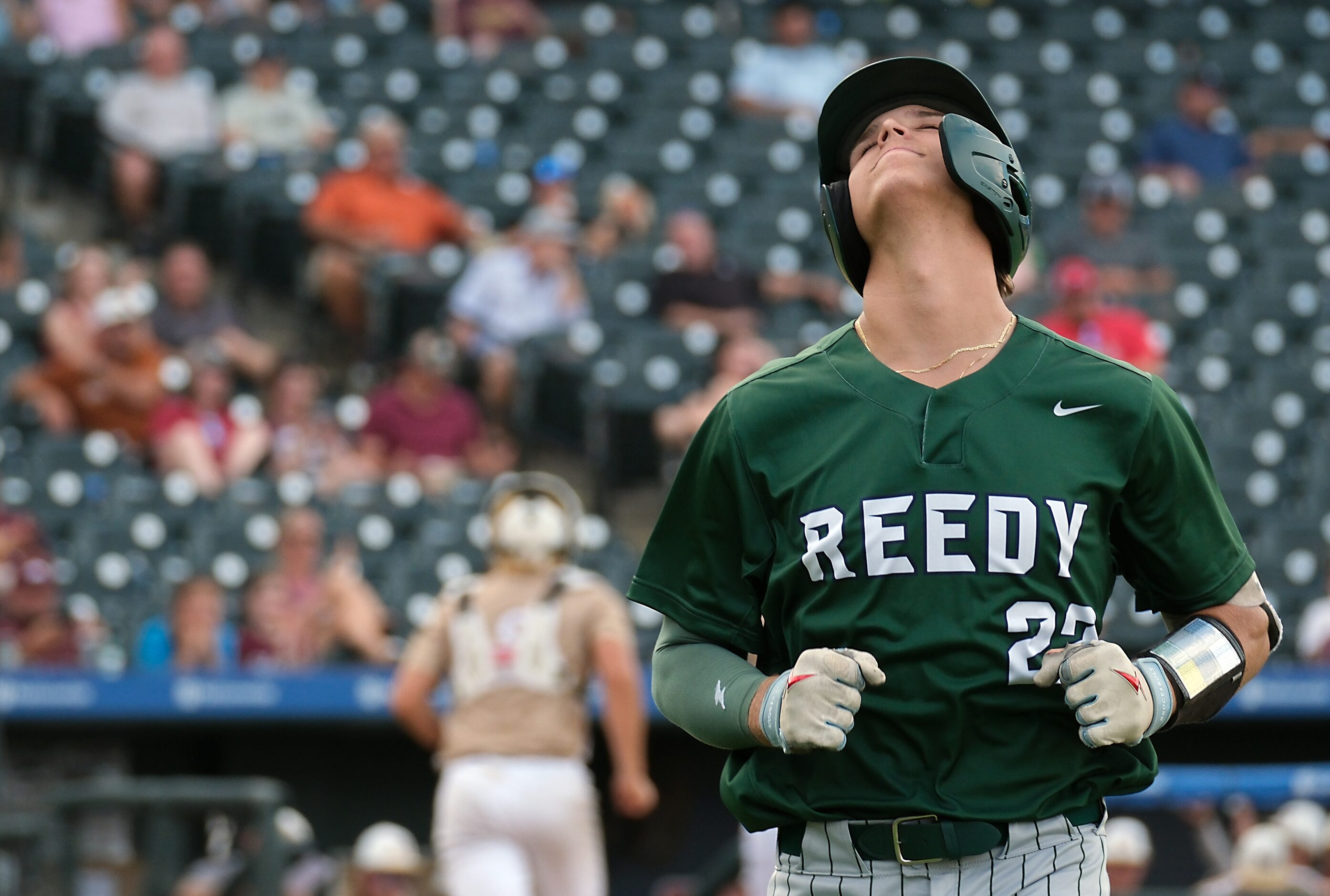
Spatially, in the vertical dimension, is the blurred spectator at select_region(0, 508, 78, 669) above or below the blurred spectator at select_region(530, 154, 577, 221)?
below

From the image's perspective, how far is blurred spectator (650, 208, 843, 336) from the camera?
10258 mm

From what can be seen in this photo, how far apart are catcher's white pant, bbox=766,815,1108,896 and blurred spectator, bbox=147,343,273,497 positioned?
722 cm

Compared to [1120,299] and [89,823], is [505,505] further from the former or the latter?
[1120,299]

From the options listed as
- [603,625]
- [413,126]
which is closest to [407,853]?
[603,625]

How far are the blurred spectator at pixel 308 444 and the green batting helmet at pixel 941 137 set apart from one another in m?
6.90

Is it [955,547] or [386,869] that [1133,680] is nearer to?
[955,547]

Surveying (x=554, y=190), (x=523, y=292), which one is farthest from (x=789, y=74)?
(x=523, y=292)

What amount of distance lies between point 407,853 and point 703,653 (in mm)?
4596

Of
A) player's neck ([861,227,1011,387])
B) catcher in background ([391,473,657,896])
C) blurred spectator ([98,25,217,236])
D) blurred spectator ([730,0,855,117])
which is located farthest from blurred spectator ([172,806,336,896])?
blurred spectator ([730,0,855,117])

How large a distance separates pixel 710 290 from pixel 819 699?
8104 millimetres

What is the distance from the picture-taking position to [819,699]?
7.40 feet

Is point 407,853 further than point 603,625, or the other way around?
point 407,853

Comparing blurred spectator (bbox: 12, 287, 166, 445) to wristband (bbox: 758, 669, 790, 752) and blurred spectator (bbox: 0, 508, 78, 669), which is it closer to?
blurred spectator (bbox: 0, 508, 78, 669)

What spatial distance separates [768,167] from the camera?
11.9 meters
